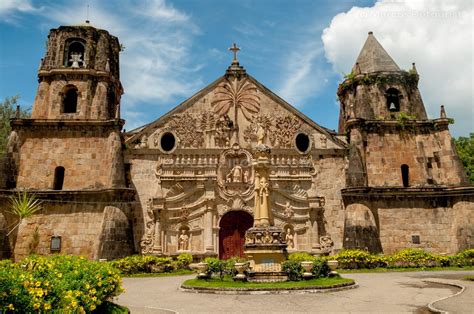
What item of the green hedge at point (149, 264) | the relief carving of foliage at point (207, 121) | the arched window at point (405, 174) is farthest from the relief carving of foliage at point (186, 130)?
the arched window at point (405, 174)

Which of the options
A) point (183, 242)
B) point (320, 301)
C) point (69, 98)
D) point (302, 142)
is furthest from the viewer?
point (69, 98)

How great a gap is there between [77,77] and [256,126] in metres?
10.8

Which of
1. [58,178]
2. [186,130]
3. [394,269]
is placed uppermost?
[186,130]

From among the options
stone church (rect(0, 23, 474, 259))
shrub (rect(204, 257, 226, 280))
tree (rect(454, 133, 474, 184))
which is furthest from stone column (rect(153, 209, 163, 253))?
tree (rect(454, 133, 474, 184))

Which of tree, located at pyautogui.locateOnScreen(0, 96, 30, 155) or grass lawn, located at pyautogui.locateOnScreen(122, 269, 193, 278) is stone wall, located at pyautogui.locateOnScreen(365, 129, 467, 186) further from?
tree, located at pyautogui.locateOnScreen(0, 96, 30, 155)

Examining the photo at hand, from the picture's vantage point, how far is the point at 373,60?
25406 millimetres

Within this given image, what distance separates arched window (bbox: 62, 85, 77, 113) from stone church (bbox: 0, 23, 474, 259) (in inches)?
3.3

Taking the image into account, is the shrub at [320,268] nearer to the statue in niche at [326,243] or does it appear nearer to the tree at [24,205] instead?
the statue in niche at [326,243]

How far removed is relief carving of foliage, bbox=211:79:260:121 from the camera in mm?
23031

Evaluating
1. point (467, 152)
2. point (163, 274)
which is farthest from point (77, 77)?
point (467, 152)

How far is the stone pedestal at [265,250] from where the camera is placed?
13296 millimetres

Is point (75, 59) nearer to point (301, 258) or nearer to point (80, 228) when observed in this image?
point (80, 228)

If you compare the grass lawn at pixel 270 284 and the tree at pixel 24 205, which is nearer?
the grass lawn at pixel 270 284

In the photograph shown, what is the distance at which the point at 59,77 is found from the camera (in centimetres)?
2322
